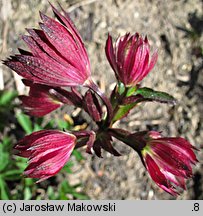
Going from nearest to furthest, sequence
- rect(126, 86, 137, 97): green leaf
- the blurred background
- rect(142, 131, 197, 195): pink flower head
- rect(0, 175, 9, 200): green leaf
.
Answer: rect(142, 131, 197, 195): pink flower head < rect(126, 86, 137, 97): green leaf < rect(0, 175, 9, 200): green leaf < the blurred background

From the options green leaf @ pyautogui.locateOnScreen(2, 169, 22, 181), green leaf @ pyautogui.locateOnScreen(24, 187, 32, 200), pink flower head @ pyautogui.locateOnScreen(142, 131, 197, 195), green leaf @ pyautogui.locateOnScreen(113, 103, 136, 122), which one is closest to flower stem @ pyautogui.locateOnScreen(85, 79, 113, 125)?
green leaf @ pyautogui.locateOnScreen(113, 103, 136, 122)

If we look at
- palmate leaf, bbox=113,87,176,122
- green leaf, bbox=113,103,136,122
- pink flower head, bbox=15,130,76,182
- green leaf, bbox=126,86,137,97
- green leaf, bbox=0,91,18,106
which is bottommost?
pink flower head, bbox=15,130,76,182

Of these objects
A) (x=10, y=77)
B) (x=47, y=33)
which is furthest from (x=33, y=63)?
(x=10, y=77)

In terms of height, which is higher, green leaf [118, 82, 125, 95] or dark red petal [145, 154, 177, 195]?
green leaf [118, 82, 125, 95]

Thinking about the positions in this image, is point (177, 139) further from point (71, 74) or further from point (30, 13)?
point (30, 13)

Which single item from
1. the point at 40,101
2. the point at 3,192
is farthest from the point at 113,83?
the point at 40,101

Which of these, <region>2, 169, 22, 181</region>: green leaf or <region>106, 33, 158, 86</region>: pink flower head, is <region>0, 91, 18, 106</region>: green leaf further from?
<region>106, 33, 158, 86</region>: pink flower head

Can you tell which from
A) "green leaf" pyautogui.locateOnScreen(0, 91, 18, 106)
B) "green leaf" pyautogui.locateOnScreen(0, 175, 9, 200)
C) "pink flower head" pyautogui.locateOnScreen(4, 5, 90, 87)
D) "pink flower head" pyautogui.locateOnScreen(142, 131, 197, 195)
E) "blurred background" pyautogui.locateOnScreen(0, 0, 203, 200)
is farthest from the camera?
"blurred background" pyautogui.locateOnScreen(0, 0, 203, 200)
